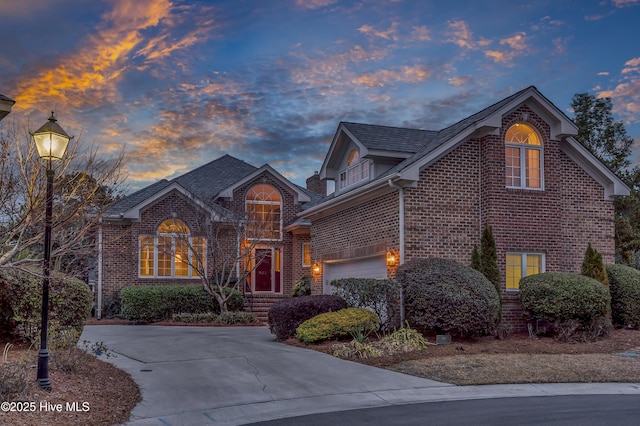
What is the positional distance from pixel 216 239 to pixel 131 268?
395 centimetres

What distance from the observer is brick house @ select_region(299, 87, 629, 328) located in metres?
16.9

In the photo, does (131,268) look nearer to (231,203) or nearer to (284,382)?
(231,203)

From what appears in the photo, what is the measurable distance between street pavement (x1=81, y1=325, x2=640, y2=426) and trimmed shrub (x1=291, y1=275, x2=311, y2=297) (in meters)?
10.5

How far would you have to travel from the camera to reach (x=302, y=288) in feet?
83.5

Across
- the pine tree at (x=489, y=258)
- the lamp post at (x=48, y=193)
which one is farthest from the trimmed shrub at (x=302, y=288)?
the lamp post at (x=48, y=193)

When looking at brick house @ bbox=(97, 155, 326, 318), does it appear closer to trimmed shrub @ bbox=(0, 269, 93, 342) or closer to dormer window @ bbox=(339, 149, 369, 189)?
dormer window @ bbox=(339, 149, 369, 189)

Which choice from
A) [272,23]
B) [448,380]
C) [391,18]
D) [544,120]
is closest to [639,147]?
[544,120]

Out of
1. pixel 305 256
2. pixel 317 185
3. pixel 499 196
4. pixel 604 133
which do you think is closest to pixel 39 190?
pixel 499 196

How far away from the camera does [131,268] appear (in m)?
25.1

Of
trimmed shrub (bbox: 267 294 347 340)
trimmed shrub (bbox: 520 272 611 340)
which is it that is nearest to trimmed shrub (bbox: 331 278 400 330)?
trimmed shrub (bbox: 267 294 347 340)

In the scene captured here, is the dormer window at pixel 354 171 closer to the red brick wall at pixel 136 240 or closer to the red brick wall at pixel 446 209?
the red brick wall at pixel 446 209

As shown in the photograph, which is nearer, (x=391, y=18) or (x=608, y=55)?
(x=391, y=18)

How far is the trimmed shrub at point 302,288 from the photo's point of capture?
995 inches

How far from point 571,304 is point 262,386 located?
8.76 meters
